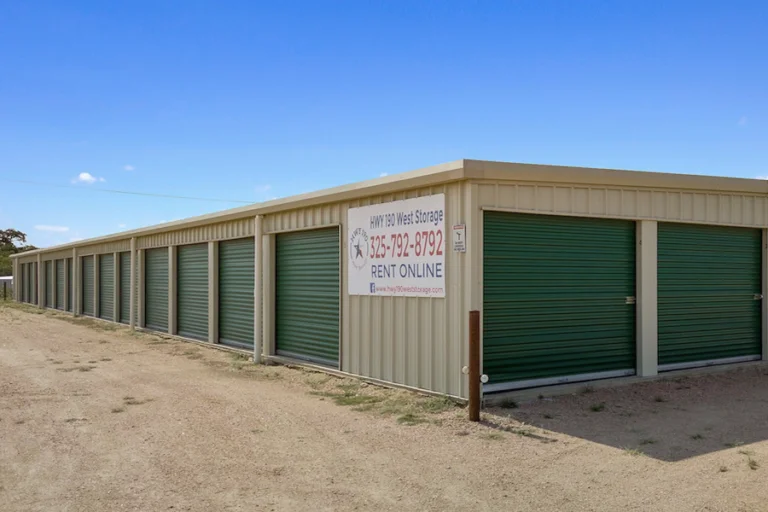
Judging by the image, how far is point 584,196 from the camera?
9.66 meters

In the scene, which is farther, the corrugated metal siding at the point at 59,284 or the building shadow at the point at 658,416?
the corrugated metal siding at the point at 59,284

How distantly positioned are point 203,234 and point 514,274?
9.56 m

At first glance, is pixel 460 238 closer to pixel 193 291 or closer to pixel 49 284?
pixel 193 291

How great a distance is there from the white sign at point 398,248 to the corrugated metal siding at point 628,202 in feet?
2.85

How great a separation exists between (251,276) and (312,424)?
22.6ft

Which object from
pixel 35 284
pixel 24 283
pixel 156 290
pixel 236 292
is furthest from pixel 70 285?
pixel 236 292

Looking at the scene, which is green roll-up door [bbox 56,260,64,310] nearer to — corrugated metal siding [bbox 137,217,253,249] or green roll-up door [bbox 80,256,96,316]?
green roll-up door [bbox 80,256,96,316]

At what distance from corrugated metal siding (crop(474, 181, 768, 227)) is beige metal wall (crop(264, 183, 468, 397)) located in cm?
68

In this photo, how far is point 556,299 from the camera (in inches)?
376

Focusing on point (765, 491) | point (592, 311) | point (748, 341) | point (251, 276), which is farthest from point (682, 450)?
point (251, 276)

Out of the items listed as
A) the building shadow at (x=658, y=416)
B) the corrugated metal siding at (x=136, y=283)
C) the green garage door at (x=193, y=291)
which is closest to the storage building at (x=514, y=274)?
the building shadow at (x=658, y=416)

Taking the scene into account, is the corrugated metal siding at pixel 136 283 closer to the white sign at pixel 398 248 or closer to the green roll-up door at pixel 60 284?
the white sign at pixel 398 248

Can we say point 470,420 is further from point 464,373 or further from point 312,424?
point 312,424

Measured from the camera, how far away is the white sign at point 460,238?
339 inches
